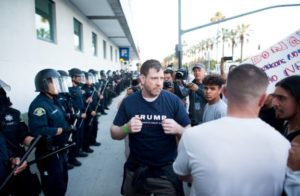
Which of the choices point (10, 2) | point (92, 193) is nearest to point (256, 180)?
point (92, 193)

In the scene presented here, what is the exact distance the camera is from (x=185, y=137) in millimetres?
1541

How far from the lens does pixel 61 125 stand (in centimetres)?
353

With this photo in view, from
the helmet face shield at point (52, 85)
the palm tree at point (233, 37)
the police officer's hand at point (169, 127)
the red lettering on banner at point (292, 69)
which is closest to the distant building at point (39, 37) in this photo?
the helmet face shield at point (52, 85)

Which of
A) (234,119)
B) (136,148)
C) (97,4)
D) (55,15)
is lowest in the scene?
(136,148)

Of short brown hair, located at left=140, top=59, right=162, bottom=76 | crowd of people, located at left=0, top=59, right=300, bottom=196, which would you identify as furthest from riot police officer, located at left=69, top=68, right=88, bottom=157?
short brown hair, located at left=140, top=59, right=162, bottom=76

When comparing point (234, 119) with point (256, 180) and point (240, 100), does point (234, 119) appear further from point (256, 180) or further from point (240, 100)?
point (256, 180)

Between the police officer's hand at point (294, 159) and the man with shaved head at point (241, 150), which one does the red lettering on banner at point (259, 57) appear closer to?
the man with shaved head at point (241, 150)

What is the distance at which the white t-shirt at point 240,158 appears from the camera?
1377mm

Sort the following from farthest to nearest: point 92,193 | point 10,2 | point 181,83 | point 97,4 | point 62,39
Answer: point 97,4
point 62,39
point 181,83
point 10,2
point 92,193

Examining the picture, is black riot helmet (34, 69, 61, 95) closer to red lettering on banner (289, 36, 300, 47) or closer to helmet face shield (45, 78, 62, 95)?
helmet face shield (45, 78, 62, 95)

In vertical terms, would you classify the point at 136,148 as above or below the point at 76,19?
below

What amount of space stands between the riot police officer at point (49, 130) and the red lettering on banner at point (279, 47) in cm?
294

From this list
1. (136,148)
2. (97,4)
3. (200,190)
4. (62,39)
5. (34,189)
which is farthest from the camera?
(97,4)

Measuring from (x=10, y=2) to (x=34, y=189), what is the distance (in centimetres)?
340
